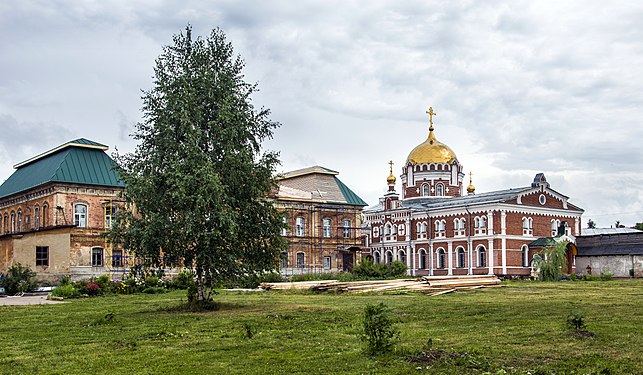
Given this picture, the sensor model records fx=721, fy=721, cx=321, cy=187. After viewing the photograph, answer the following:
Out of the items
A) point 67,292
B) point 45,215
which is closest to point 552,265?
point 67,292

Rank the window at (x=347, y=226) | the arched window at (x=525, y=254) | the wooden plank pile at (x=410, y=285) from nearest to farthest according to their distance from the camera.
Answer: the wooden plank pile at (x=410, y=285) < the window at (x=347, y=226) < the arched window at (x=525, y=254)

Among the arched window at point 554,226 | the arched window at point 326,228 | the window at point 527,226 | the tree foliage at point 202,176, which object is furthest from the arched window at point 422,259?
the tree foliage at point 202,176

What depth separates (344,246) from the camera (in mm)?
58250

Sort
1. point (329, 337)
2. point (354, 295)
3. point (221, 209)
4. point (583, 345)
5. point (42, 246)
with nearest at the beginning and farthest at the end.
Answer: point (583, 345) < point (329, 337) < point (221, 209) < point (354, 295) < point (42, 246)

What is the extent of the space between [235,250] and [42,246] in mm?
28084

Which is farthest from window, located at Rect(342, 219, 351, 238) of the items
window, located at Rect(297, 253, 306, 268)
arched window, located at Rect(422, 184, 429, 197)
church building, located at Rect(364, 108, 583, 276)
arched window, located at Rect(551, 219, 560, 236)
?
arched window, located at Rect(551, 219, 560, 236)

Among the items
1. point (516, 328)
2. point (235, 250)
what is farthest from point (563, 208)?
point (516, 328)

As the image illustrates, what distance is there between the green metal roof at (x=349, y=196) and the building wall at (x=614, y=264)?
59.2ft

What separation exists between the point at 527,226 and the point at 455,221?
6047 mm

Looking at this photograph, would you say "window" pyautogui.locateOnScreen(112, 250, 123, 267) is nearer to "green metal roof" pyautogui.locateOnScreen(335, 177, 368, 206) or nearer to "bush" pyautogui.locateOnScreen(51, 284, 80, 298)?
"bush" pyautogui.locateOnScreen(51, 284, 80, 298)

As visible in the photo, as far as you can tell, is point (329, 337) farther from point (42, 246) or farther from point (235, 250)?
point (42, 246)

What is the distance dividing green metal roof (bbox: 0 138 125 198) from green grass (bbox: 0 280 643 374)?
2626 centimetres

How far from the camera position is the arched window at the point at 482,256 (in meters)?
58.8

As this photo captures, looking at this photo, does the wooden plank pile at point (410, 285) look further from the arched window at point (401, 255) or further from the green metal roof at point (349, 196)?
the arched window at point (401, 255)
